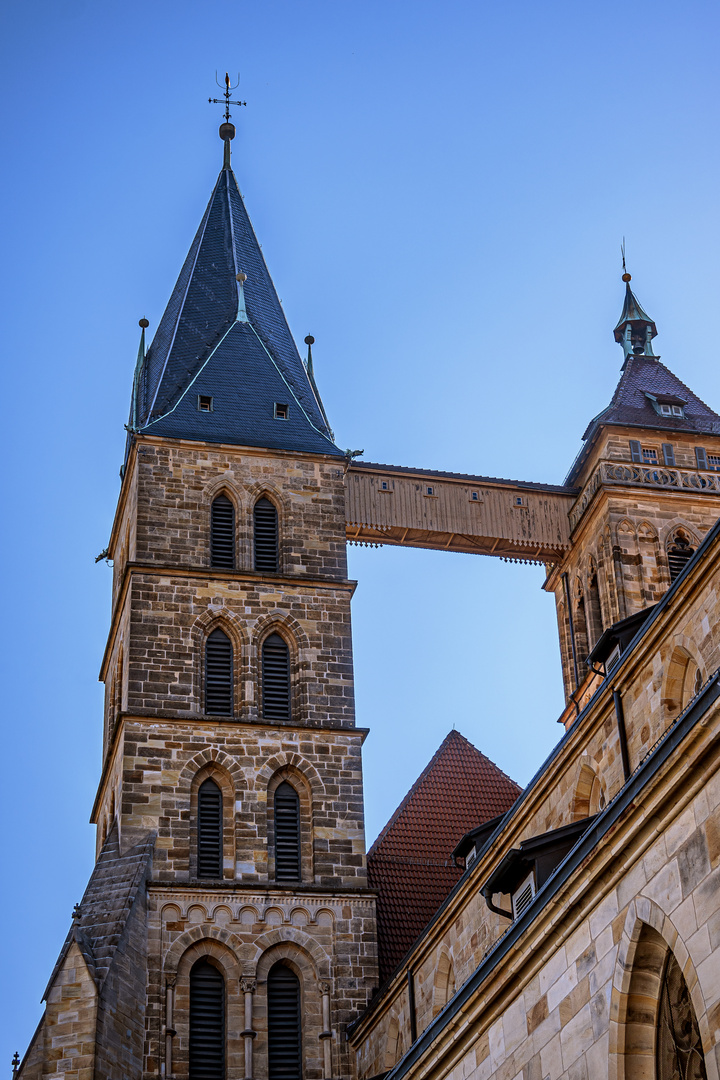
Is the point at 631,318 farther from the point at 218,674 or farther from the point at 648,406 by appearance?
the point at 218,674

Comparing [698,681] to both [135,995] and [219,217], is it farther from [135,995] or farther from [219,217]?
[219,217]

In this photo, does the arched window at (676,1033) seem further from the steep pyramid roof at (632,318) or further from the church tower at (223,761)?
the steep pyramid roof at (632,318)

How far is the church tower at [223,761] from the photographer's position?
27.3 metres

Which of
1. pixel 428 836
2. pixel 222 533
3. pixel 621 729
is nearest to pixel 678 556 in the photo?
pixel 428 836

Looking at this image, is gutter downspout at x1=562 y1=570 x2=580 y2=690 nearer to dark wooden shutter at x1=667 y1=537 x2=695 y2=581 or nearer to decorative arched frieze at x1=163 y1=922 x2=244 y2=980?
dark wooden shutter at x1=667 y1=537 x2=695 y2=581

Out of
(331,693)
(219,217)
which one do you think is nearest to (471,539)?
(331,693)

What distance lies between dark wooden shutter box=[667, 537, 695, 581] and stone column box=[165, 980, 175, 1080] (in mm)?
11467

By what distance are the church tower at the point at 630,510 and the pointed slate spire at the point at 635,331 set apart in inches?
96.7

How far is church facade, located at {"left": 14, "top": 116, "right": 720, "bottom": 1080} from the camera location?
22.8 meters

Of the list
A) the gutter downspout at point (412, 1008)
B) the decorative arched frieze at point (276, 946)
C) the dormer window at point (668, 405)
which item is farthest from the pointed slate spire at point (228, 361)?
the gutter downspout at point (412, 1008)

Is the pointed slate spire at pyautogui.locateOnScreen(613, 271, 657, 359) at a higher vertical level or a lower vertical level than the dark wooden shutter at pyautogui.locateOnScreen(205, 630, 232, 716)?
higher

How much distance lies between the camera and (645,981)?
1395 centimetres

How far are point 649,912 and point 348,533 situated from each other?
20.1m

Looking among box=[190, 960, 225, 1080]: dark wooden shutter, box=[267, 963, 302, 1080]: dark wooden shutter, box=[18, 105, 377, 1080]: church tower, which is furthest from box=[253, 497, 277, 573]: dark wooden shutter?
box=[190, 960, 225, 1080]: dark wooden shutter
